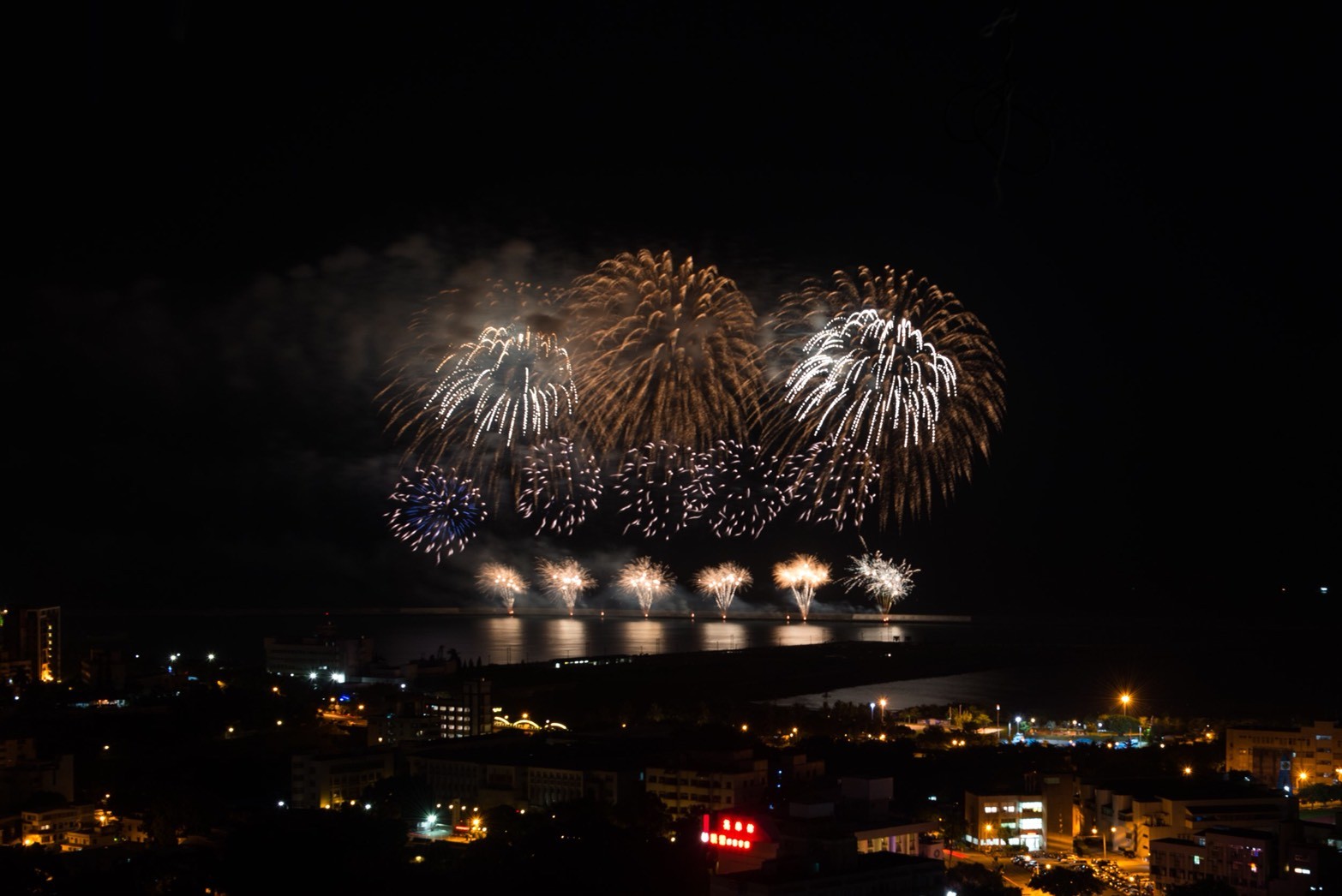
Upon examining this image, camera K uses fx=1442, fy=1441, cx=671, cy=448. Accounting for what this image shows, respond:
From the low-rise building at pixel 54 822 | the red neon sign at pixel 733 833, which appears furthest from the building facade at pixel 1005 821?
Answer: the low-rise building at pixel 54 822

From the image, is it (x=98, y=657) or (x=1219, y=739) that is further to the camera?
(x=98, y=657)

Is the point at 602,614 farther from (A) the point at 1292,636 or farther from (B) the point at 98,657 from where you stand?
(B) the point at 98,657

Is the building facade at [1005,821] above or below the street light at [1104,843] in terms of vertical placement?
above

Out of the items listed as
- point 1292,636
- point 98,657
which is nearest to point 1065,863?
point 98,657

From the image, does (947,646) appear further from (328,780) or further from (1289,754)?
(328,780)

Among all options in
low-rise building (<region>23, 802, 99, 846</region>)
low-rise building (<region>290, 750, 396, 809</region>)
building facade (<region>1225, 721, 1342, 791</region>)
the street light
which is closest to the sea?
building facade (<region>1225, 721, 1342, 791</region>)

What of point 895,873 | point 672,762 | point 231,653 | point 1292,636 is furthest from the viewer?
point 1292,636

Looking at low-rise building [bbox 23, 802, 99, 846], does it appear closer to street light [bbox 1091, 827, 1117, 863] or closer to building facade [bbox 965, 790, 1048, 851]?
building facade [bbox 965, 790, 1048, 851]

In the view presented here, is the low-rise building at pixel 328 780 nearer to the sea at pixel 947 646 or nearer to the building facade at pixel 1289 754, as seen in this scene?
the building facade at pixel 1289 754
